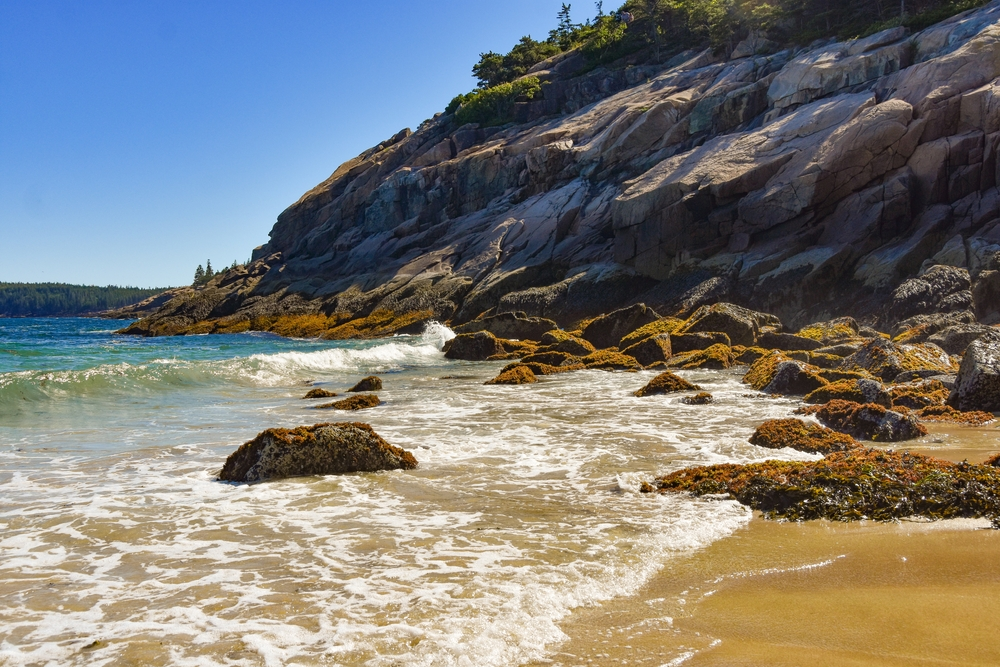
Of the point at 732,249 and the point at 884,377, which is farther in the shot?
the point at 732,249

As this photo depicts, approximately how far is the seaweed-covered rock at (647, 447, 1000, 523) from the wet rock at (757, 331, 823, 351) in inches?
527

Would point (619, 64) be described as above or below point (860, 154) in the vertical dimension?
above

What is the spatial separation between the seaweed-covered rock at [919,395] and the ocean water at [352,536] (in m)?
1.60

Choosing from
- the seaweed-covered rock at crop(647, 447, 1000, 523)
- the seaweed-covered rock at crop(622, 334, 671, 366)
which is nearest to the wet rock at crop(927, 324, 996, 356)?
the seaweed-covered rock at crop(622, 334, 671, 366)

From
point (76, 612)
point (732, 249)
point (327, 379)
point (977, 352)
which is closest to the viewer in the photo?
point (76, 612)

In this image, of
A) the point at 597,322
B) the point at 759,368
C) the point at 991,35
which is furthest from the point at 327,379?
the point at 991,35

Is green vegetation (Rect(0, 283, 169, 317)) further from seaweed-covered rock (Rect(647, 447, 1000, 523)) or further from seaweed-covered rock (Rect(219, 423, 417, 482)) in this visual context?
seaweed-covered rock (Rect(647, 447, 1000, 523))

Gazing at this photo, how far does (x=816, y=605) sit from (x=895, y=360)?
1175 centimetres

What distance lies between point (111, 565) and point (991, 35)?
1350 inches

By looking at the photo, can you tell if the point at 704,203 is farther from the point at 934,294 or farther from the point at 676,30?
the point at 676,30

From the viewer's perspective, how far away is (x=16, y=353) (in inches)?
1094

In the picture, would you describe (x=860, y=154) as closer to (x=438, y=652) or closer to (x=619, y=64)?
(x=438, y=652)

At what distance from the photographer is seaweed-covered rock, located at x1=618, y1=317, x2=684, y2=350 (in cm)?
2188

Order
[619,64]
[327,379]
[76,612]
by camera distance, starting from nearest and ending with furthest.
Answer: [76,612] → [327,379] → [619,64]
